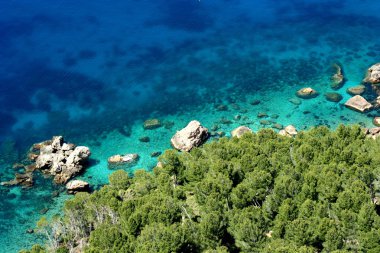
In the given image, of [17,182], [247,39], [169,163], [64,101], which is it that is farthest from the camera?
[247,39]

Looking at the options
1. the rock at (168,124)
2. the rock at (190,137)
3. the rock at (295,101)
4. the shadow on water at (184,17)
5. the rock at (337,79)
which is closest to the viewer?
the rock at (190,137)

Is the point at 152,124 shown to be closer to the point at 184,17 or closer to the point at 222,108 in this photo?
the point at 222,108

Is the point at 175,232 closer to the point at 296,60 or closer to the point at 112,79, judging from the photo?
the point at 112,79

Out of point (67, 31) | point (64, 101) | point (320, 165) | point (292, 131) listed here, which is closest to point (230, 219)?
point (320, 165)

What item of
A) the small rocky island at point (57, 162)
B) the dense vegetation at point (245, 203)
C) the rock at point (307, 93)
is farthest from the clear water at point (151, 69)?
the dense vegetation at point (245, 203)

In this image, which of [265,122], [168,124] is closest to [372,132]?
[265,122]

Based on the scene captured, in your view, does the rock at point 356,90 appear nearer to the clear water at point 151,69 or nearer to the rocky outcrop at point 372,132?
the clear water at point 151,69

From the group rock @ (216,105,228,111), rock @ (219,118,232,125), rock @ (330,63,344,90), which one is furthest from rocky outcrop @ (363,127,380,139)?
rock @ (216,105,228,111)
